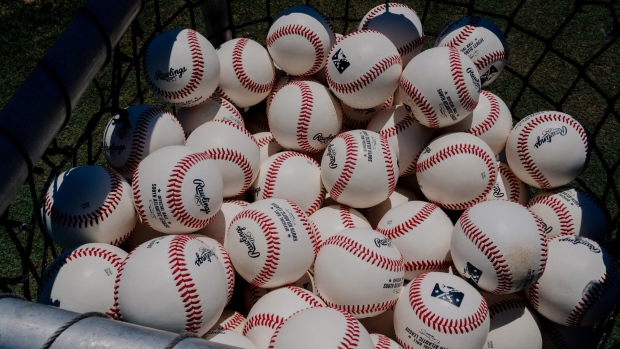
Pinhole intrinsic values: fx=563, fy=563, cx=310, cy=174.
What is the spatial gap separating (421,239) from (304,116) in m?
0.83

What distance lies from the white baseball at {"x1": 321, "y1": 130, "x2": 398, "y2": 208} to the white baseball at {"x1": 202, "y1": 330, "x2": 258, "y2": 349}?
32.6 inches

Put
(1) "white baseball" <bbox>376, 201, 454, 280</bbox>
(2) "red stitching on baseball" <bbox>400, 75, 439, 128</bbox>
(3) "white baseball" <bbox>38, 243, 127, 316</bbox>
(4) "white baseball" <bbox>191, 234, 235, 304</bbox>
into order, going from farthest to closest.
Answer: (2) "red stitching on baseball" <bbox>400, 75, 439, 128</bbox> → (1) "white baseball" <bbox>376, 201, 454, 280</bbox> → (4) "white baseball" <bbox>191, 234, 235, 304</bbox> → (3) "white baseball" <bbox>38, 243, 127, 316</bbox>

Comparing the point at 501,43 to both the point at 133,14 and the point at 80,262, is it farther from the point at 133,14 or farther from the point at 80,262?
the point at 80,262

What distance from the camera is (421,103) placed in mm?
2619

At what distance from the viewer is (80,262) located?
2.18 metres

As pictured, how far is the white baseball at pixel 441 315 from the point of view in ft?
7.01

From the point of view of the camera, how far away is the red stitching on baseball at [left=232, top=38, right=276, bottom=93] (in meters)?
2.96

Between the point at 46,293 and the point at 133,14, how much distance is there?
45.4 inches

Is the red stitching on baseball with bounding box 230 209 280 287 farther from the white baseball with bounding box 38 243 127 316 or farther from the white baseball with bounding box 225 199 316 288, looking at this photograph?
the white baseball with bounding box 38 243 127 316

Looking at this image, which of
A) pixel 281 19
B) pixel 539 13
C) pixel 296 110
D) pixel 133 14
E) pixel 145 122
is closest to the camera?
pixel 133 14

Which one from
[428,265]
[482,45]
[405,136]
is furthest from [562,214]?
[482,45]

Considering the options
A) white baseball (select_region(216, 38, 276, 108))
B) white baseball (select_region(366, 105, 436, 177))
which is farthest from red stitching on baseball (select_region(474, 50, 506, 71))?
white baseball (select_region(216, 38, 276, 108))

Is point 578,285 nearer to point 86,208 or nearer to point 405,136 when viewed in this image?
point 405,136

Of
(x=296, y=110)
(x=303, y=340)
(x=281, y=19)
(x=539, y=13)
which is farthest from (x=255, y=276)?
(x=539, y=13)
